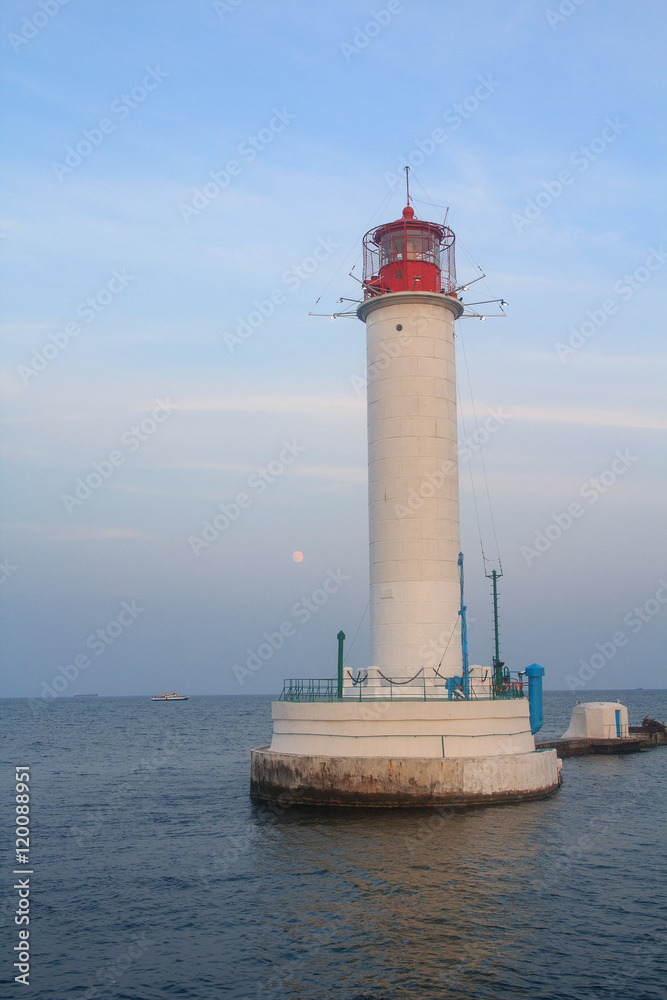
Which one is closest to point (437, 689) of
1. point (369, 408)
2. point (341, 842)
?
point (341, 842)

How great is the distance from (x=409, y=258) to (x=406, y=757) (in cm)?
1792

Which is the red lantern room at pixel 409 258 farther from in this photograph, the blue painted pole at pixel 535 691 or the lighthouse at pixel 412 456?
the blue painted pole at pixel 535 691

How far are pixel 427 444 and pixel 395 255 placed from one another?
7.47 meters

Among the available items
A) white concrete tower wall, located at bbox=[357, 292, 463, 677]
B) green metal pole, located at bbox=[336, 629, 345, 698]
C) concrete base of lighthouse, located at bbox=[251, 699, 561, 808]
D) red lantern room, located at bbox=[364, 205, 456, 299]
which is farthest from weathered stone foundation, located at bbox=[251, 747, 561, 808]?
red lantern room, located at bbox=[364, 205, 456, 299]

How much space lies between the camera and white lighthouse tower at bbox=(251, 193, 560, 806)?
25266 mm

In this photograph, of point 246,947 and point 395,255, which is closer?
point 246,947

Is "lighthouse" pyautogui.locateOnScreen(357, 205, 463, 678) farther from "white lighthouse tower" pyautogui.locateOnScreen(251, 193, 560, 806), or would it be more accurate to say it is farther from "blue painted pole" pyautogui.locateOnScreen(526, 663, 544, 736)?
"blue painted pole" pyautogui.locateOnScreen(526, 663, 544, 736)

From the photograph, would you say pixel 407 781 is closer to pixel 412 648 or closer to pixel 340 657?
pixel 340 657

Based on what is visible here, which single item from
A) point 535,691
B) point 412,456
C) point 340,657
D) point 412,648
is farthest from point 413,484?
point 535,691

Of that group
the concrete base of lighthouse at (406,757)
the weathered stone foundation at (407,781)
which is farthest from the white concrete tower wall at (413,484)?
the weathered stone foundation at (407,781)

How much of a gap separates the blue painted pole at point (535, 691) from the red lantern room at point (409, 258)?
14.3 m

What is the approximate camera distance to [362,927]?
1552 cm

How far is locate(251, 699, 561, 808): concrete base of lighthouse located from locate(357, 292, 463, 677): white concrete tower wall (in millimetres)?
3481

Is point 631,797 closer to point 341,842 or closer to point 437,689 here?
point 437,689
